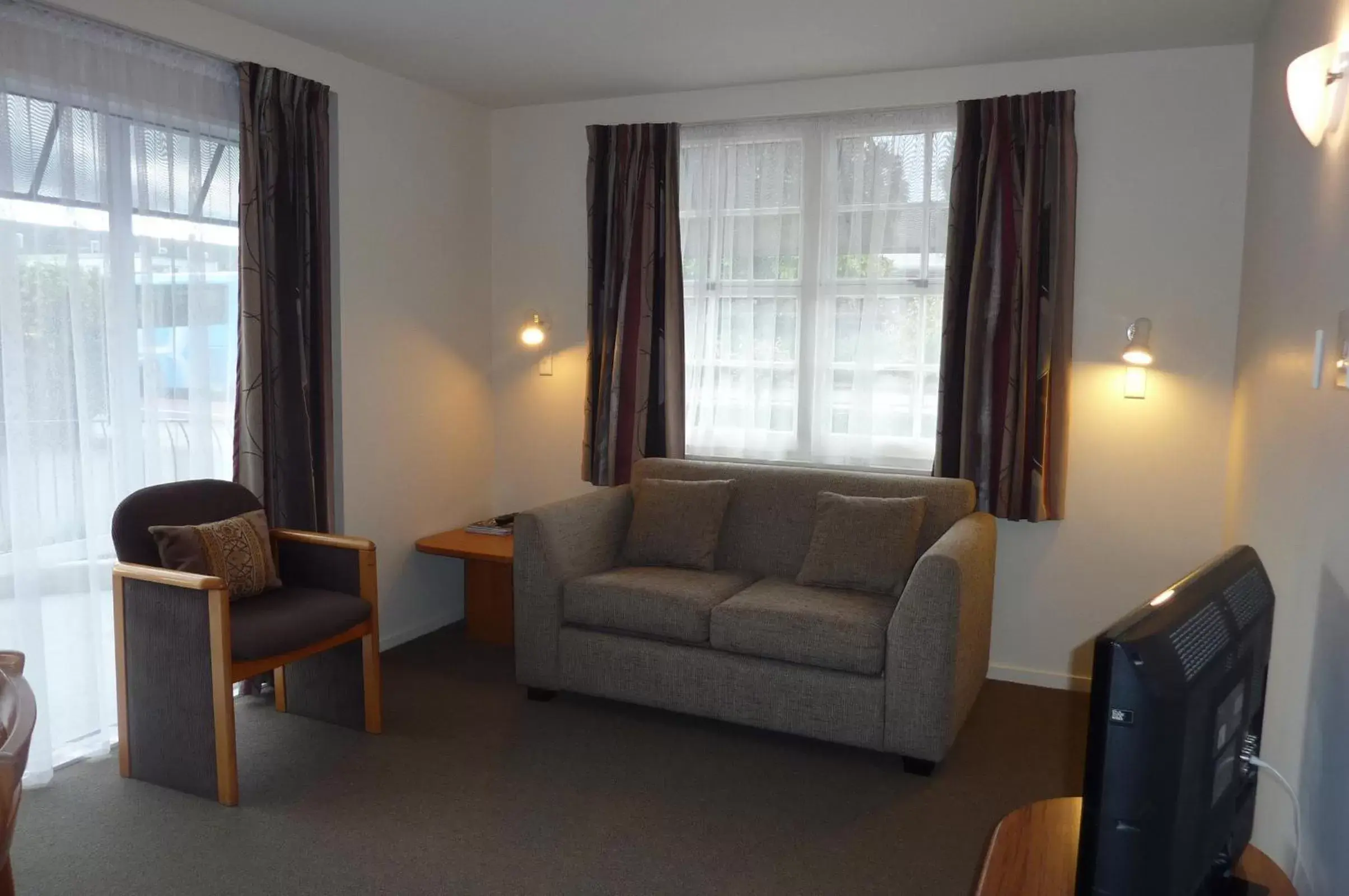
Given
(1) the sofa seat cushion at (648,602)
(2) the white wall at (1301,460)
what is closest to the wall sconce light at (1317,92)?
(2) the white wall at (1301,460)

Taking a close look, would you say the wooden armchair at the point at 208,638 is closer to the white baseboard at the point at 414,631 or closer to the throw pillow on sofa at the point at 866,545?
the white baseboard at the point at 414,631

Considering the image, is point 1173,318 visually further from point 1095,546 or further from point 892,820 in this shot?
point 892,820

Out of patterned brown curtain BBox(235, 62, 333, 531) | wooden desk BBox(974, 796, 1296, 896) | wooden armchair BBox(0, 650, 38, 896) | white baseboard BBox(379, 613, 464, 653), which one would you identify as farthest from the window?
wooden armchair BBox(0, 650, 38, 896)

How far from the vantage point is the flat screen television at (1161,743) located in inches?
43.0

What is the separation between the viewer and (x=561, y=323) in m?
4.92

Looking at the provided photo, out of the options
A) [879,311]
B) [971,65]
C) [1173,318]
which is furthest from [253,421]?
[1173,318]

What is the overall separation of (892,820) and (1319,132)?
212 cm

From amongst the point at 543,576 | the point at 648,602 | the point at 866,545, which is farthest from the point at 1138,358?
the point at 543,576

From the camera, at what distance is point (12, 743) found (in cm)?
124

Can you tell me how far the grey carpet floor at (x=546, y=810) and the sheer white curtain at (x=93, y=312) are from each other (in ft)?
1.74

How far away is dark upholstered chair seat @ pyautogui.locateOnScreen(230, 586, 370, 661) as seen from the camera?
302cm

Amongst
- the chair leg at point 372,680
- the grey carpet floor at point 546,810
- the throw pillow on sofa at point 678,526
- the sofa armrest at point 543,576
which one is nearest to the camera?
the grey carpet floor at point 546,810

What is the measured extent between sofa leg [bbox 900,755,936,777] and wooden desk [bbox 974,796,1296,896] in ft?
5.40

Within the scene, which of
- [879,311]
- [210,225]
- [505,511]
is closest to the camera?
[210,225]
